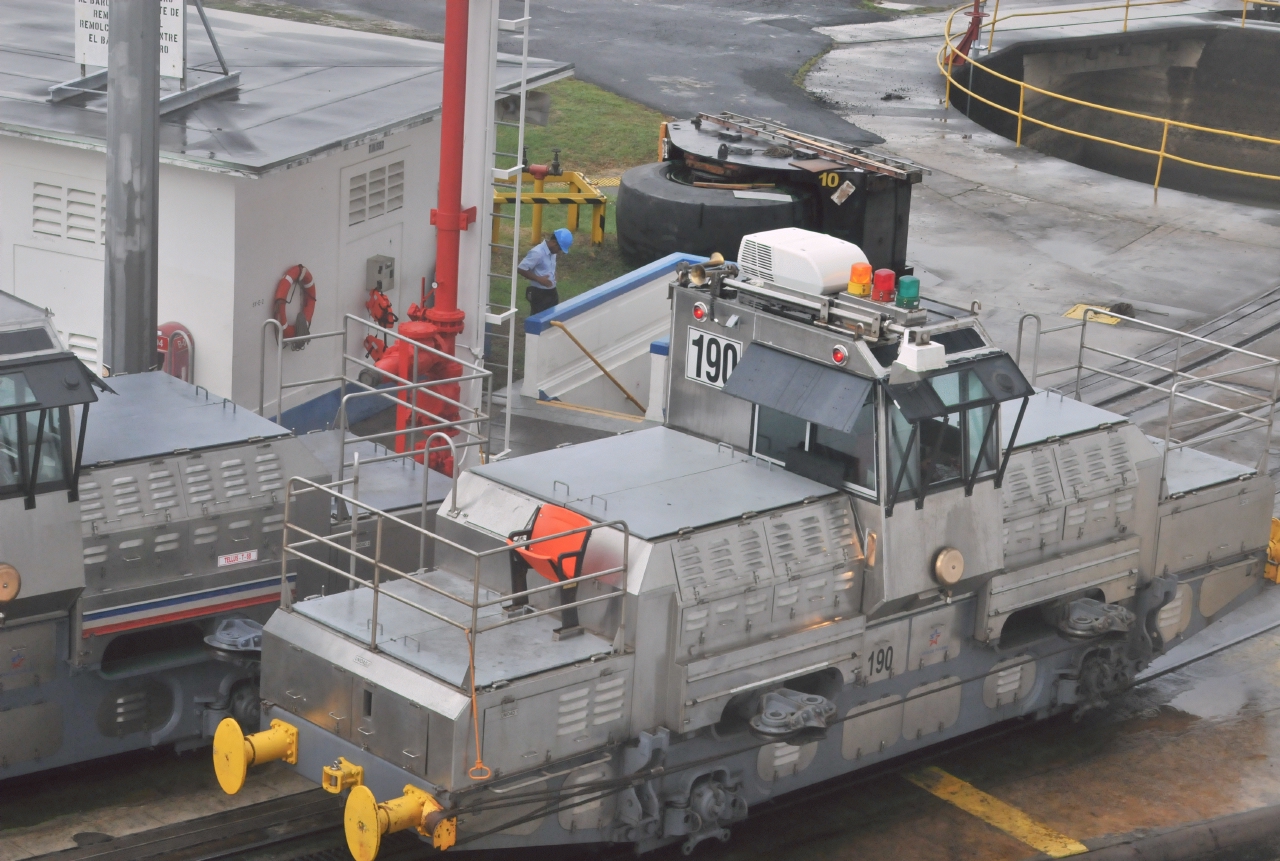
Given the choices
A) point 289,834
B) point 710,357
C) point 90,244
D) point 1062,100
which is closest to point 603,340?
point 90,244

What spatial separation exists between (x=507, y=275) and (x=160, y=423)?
18.8ft

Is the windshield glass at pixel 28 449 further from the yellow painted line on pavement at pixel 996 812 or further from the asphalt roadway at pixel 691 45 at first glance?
the asphalt roadway at pixel 691 45

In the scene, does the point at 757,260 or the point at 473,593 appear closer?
the point at 473,593

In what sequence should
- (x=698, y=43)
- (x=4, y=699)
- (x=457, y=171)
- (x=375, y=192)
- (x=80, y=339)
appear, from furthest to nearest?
(x=698, y=43)
(x=375, y=192)
(x=80, y=339)
(x=457, y=171)
(x=4, y=699)

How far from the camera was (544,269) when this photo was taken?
56.4ft

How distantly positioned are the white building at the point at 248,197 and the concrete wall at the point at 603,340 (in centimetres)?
155

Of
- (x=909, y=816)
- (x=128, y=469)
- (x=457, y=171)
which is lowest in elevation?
(x=909, y=816)

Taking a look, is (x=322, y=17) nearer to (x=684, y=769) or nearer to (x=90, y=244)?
(x=90, y=244)

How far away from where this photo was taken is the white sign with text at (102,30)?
47.0ft

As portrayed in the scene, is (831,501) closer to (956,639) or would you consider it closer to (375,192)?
(956,639)

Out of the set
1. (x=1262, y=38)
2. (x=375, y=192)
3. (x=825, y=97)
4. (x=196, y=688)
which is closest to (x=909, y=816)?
(x=196, y=688)

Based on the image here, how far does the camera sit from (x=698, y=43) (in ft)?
107

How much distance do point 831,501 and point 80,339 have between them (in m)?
7.90

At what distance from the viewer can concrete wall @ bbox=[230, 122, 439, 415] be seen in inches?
568
